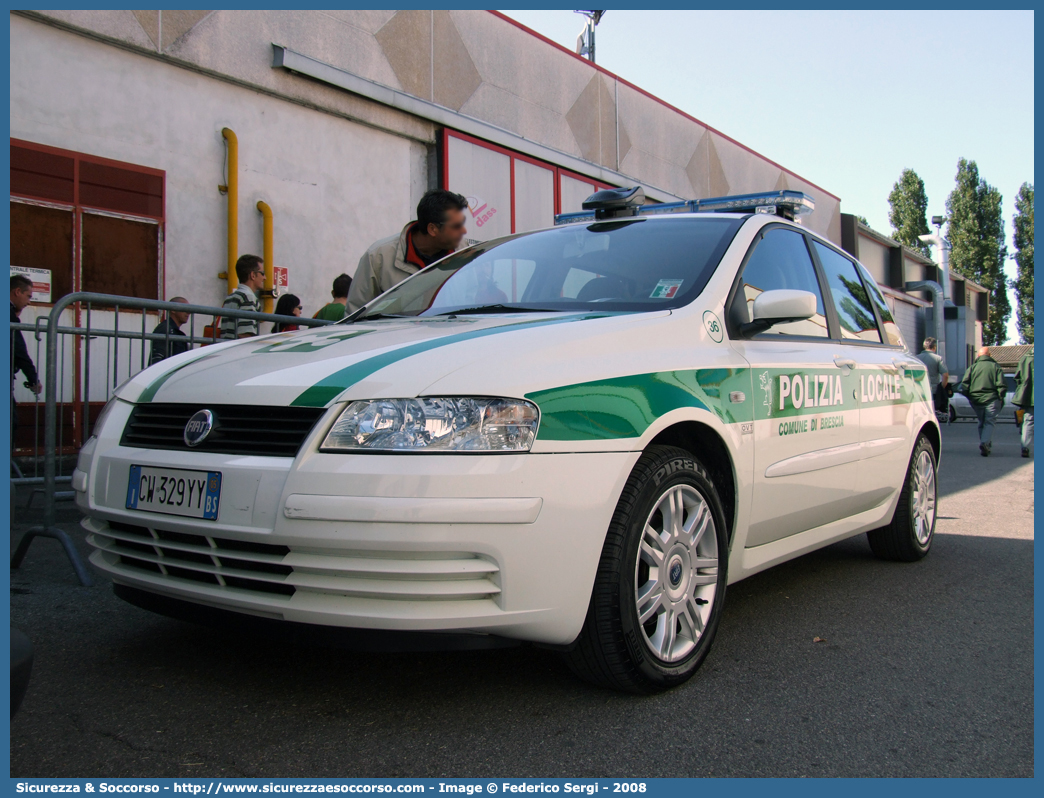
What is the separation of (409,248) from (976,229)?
56143 millimetres

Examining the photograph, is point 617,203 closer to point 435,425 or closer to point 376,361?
point 376,361

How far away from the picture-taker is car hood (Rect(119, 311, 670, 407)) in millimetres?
2332

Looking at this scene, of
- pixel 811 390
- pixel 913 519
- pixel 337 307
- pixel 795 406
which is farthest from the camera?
pixel 337 307

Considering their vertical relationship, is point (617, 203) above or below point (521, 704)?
above

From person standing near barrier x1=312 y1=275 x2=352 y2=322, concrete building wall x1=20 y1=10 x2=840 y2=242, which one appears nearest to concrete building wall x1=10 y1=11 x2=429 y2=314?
concrete building wall x1=20 y1=10 x2=840 y2=242

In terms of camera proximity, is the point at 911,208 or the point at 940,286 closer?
the point at 940,286

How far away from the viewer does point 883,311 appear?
189 inches

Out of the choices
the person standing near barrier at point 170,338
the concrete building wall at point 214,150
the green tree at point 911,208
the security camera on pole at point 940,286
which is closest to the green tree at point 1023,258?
the green tree at point 911,208

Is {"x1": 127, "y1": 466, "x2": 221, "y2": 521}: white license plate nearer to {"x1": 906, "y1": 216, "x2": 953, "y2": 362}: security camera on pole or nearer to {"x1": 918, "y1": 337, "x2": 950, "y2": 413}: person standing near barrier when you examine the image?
{"x1": 918, "y1": 337, "x2": 950, "y2": 413}: person standing near barrier

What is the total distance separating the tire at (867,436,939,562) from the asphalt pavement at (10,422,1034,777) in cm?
85

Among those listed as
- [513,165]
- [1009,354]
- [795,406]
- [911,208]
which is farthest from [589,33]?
[1009,354]

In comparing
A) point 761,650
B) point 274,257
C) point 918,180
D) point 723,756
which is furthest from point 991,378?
point 918,180

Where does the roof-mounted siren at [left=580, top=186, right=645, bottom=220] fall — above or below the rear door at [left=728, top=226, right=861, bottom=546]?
above

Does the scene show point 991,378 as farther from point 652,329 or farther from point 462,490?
point 462,490
